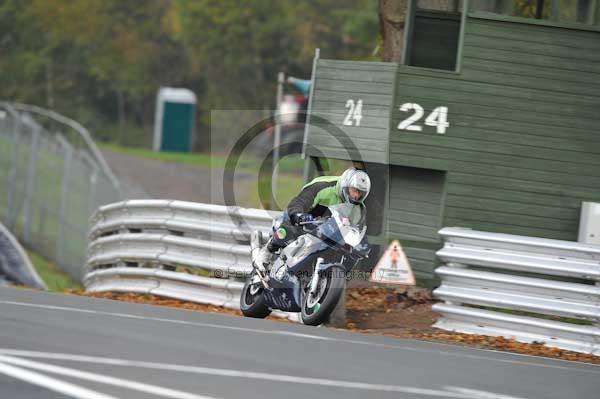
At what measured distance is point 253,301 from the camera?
1371cm

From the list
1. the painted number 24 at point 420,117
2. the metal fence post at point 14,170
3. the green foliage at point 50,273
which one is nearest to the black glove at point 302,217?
the painted number 24 at point 420,117

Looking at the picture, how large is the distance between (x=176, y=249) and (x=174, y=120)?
43234mm

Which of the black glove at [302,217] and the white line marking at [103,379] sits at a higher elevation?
the black glove at [302,217]

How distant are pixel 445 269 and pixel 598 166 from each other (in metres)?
4.41

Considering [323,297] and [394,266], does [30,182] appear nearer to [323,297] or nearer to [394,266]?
[394,266]

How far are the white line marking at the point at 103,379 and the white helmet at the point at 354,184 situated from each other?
5.20 m

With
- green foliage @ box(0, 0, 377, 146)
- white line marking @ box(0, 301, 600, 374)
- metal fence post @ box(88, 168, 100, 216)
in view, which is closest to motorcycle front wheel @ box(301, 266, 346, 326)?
white line marking @ box(0, 301, 600, 374)

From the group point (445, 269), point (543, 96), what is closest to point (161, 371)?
point (445, 269)

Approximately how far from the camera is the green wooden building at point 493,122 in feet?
55.4

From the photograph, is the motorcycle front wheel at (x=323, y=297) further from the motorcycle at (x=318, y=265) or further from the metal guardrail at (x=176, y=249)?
the metal guardrail at (x=176, y=249)

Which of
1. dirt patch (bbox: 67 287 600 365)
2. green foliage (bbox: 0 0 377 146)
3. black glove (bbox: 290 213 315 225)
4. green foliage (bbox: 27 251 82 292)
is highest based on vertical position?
green foliage (bbox: 0 0 377 146)

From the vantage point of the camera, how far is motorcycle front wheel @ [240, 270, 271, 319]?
13.6 metres

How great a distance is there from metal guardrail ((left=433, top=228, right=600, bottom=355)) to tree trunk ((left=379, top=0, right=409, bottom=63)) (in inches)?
230

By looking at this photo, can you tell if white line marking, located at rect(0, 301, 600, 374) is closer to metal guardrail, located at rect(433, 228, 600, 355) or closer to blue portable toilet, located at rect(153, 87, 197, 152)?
→ metal guardrail, located at rect(433, 228, 600, 355)
